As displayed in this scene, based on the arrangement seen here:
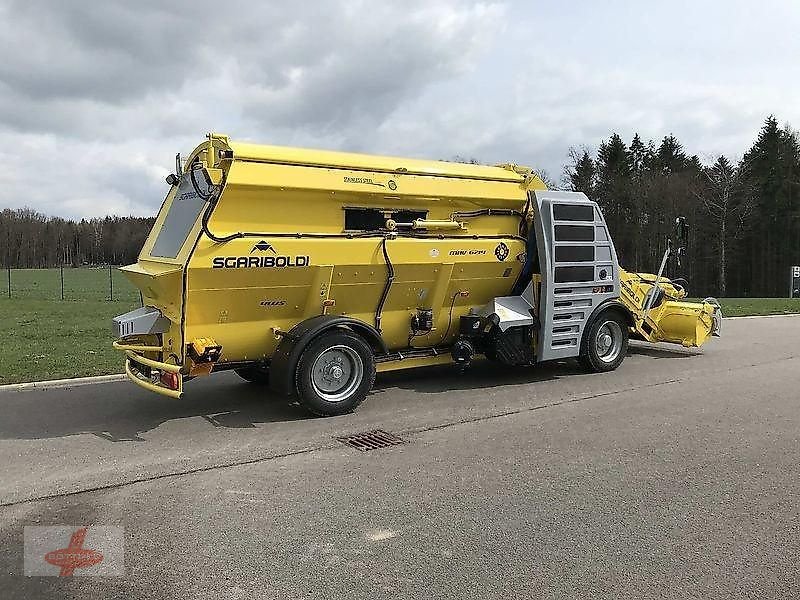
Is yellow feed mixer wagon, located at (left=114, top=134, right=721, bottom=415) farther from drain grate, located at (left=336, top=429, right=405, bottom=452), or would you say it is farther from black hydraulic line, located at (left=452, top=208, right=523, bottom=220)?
drain grate, located at (left=336, top=429, right=405, bottom=452)

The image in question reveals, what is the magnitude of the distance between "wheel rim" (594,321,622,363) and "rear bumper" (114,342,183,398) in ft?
20.3

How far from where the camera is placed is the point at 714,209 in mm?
51625

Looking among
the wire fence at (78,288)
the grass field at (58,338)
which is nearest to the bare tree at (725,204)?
the grass field at (58,338)

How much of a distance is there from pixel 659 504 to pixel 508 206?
520 cm

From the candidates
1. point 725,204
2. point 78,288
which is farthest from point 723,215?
point 78,288

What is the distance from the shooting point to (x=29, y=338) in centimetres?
1355

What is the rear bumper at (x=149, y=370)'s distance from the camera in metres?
6.98

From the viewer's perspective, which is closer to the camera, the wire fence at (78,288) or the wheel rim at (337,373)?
the wheel rim at (337,373)

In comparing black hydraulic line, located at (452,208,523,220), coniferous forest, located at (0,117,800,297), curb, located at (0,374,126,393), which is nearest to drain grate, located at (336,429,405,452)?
black hydraulic line, located at (452,208,523,220)

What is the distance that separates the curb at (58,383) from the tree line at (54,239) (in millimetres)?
63216

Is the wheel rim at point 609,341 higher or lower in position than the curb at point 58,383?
higher

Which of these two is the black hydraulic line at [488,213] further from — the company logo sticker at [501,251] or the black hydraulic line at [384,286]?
the black hydraulic line at [384,286]

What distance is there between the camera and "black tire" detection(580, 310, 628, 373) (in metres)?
10.1

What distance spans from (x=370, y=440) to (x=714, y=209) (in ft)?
169
